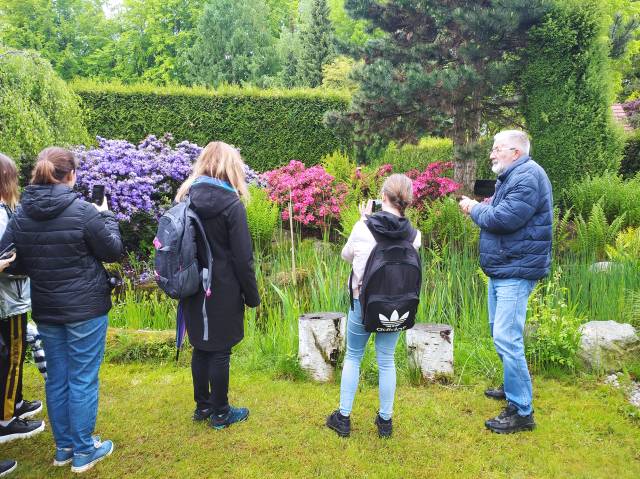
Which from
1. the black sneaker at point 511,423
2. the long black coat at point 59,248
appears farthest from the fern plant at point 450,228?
the long black coat at point 59,248

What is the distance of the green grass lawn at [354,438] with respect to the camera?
2.68 meters

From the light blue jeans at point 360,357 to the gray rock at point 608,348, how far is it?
5.92 feet

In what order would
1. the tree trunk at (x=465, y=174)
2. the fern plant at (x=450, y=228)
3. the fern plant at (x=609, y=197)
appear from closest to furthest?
the fern plant at (x=450, y=228) → the fern plant at (x=609, y=197) → the tree trunk at (x=465, y=174)

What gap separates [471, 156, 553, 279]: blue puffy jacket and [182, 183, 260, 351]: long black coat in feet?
4.81

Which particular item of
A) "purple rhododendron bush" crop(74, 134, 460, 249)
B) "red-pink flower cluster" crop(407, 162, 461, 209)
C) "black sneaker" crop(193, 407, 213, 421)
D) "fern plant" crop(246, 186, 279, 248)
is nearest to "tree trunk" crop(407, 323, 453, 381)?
"black sneaker" crop(193, 407, 213, 421)

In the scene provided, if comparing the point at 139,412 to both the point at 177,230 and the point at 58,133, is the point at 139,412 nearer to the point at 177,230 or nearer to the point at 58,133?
the point at 177,230

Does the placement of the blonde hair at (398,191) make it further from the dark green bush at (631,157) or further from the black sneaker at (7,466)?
the dark green bush at (631,157)

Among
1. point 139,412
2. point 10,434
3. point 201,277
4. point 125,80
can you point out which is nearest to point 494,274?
point 201,277

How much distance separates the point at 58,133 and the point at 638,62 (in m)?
17.9

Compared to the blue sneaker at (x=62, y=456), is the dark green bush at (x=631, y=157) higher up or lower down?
higher up

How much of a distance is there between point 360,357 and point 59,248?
174cm

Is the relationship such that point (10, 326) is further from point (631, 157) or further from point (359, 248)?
point (631, 157)

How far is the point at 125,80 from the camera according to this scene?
83.0 ft

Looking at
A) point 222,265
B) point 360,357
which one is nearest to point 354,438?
point 360,357
